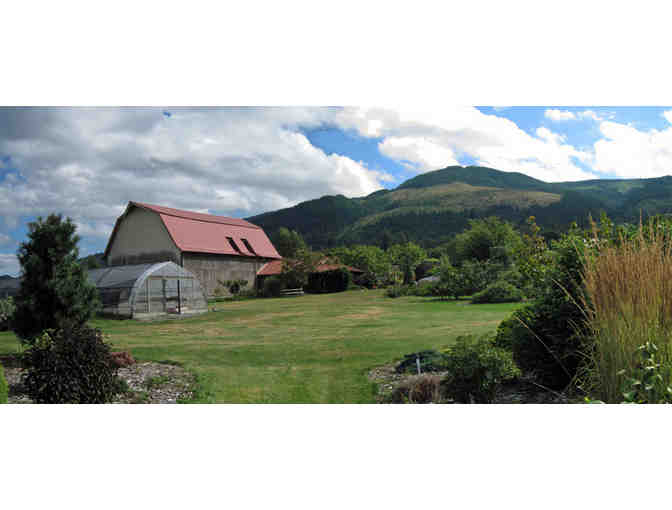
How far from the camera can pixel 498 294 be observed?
5961 mm

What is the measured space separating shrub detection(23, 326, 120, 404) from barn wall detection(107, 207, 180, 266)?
1278mm

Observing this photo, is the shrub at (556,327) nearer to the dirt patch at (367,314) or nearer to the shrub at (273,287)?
the dirt patch at (367,314)

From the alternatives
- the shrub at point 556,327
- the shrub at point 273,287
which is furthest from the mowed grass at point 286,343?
the shrub at point 556,327

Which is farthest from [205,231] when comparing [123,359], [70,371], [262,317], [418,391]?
[418,391]

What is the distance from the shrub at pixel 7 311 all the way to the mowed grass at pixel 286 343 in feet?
0.93

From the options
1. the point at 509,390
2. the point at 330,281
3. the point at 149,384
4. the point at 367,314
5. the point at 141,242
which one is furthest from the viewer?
the point at 330,281

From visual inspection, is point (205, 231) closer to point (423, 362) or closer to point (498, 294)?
point (423, 362)

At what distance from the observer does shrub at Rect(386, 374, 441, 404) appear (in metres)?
4.04

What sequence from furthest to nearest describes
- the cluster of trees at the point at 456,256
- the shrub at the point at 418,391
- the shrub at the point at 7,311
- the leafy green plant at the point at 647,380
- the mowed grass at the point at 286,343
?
the cluster of trees at the point at 456,256 → the shrub at the point at 7,311 → the mowed grass at the point at 286,343 → the shrub at the point at 418,391 → the leafy green plant at the point at 647,380

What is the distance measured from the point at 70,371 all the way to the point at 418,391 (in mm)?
3236

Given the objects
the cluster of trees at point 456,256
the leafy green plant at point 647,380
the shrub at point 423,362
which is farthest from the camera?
the cluster of trees at point 456,256

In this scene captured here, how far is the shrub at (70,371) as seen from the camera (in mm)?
3836
